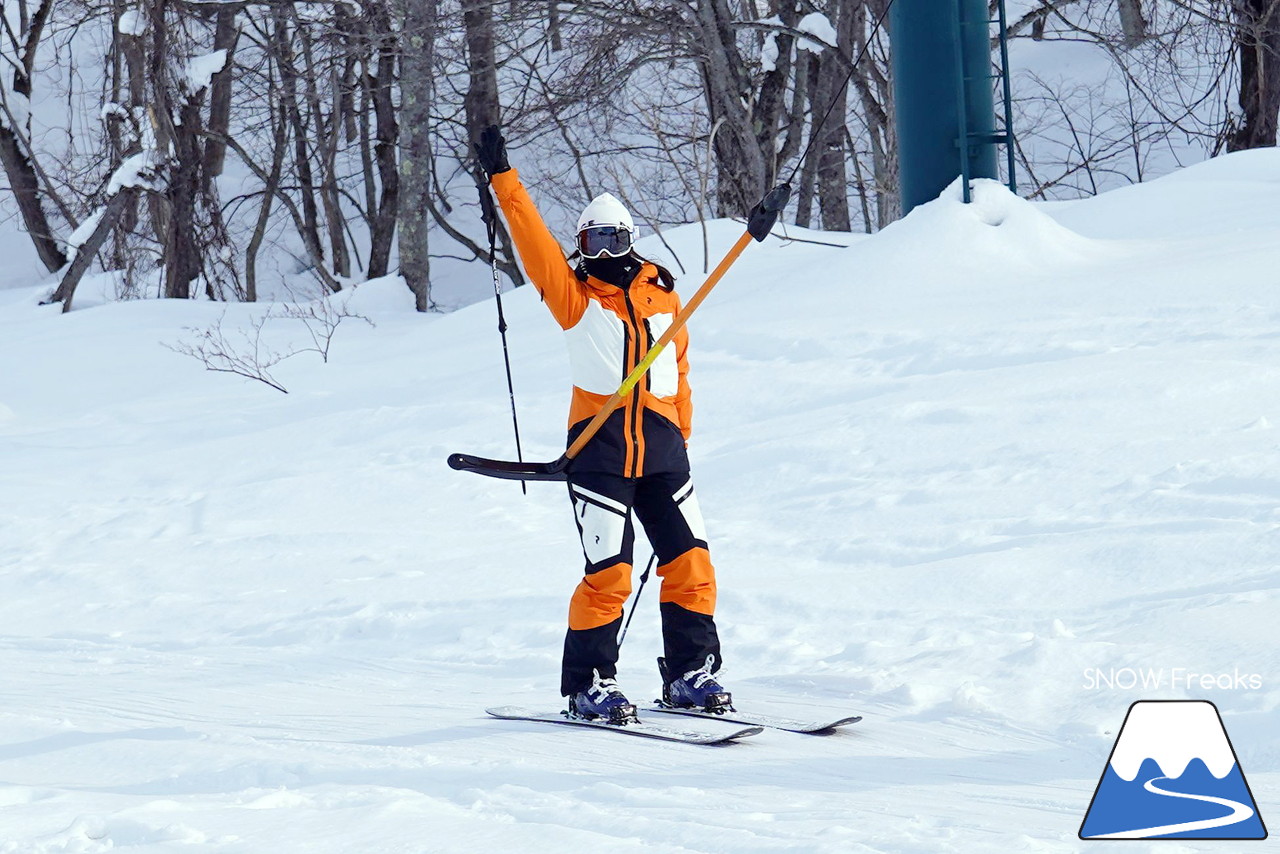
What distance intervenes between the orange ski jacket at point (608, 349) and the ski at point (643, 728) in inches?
29.5

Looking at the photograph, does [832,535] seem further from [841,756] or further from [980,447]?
[841,756]

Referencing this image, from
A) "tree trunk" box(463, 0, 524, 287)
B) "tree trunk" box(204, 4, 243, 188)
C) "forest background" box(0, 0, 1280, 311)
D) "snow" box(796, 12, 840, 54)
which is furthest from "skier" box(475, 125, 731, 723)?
"tree trunk" box(204, 4, 243, 188)

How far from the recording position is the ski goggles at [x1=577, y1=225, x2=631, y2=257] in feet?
14.9

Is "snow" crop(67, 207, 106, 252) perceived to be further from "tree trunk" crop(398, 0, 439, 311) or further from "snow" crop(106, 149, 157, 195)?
"tree trunk" crop(398, 0, 439, 311)

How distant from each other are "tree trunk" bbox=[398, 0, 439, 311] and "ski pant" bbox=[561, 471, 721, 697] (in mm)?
10432

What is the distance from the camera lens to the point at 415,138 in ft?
51.3

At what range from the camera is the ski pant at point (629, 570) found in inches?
177

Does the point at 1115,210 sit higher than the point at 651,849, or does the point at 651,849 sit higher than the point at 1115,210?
the point at 1115,210

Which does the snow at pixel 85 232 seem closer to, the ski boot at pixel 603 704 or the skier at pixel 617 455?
the skier at pixel 617 455

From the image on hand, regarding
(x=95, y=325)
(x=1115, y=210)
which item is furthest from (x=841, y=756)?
(x=95, y=325)

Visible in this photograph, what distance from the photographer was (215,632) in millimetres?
6387

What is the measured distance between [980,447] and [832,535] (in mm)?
938

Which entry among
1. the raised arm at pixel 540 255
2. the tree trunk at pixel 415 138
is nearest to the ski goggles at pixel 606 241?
the raised arm at pixel 540 255

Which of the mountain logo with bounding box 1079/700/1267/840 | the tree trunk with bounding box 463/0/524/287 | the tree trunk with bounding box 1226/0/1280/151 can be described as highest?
the tree trunk with bounding box 463/0/524/287
